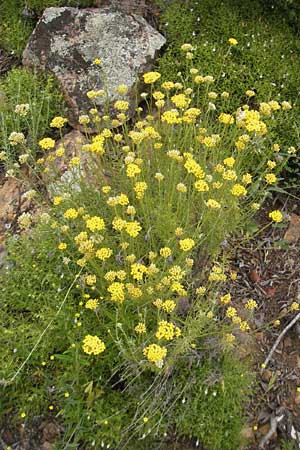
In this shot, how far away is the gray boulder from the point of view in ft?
14.1

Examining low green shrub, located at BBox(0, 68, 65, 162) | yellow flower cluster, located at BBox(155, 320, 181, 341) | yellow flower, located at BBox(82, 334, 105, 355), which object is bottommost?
low green shrub, located at BBox(0, 68, 65, 162)

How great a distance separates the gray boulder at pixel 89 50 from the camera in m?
4.30

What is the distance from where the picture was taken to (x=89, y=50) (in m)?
4.42

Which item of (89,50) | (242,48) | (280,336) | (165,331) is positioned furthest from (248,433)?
(89,50)

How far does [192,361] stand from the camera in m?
2.90

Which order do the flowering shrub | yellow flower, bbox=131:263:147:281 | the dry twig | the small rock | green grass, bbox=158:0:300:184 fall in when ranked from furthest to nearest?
green grass, bbox=158:0:300:184, the dry twig, the small rock, the flowering shrub, yellow flower, bbox=131:263:147:281

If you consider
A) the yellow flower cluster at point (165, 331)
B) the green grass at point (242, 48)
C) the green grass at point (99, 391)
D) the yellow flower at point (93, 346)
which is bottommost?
the green grass at point (99, 391)

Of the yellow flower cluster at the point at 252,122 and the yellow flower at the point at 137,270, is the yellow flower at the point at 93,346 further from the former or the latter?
the yellow flower cluster at the point at 252,122

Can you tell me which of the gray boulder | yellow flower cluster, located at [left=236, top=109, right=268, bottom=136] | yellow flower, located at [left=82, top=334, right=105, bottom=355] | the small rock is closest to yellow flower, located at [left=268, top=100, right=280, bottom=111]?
yellow flower cluster, located at [left=236, top=109, right=268, bottom=136]

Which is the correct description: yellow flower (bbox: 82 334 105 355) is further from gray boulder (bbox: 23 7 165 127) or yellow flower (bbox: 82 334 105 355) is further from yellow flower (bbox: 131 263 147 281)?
gray boulder (bbox: 23 7 165 127)

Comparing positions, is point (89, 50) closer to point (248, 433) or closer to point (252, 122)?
point (252, 122)

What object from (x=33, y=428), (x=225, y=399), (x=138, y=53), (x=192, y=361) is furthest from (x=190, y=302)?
(x=138, y=53)

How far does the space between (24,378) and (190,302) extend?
106 cm

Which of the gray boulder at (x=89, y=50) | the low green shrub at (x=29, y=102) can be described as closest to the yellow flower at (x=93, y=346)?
the low green shrub at (x=29, y=102)
